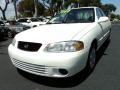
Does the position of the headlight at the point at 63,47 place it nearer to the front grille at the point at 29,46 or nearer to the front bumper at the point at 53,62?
the front bumper at the point at 53,62

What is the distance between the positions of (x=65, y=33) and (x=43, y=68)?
0.90 metres

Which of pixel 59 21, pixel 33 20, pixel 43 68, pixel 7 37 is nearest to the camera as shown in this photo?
pixel 43 68

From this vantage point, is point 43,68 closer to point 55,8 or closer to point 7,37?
point 7,37

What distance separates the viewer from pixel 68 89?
15.0ft

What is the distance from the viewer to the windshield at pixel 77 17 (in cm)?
635

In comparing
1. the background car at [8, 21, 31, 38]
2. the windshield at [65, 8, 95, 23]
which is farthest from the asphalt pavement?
the background car at [8, 21, 31, 38]

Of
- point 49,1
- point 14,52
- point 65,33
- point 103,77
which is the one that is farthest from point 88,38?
point 49,1

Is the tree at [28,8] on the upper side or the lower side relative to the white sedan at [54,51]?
lower

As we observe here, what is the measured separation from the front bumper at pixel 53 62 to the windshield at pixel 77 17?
73.9 inches

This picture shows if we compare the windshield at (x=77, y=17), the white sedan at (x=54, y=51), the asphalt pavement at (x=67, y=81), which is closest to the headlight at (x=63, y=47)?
the white sedan at (x=54, y=51)

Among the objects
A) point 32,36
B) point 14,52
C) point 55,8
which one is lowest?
point 55,8

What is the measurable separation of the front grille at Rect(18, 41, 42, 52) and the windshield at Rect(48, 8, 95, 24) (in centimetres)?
192

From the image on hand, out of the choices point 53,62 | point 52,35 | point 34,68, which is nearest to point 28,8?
point 52,35

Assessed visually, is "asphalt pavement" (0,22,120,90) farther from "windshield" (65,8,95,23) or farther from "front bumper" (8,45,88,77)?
"windshield" (65,8,95,23)
